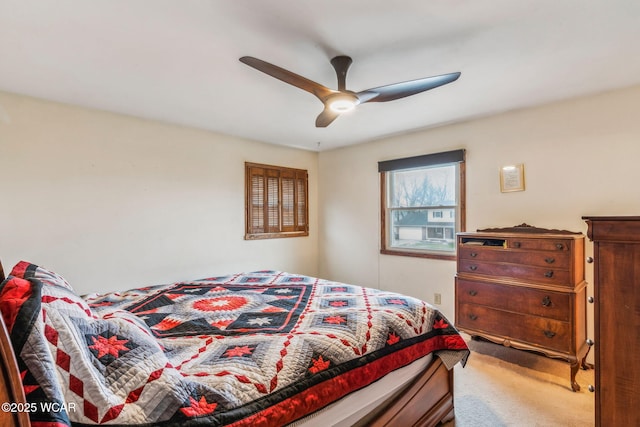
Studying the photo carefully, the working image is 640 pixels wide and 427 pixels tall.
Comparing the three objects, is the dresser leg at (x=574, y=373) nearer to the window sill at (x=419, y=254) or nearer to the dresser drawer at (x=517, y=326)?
the dresser drawer at (x=517, y=326)

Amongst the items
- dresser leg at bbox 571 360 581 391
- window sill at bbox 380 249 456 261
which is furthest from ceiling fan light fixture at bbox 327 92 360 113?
dresser leg at bbox 571 360 581 391

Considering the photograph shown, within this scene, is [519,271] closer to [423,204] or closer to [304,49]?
[423,204]

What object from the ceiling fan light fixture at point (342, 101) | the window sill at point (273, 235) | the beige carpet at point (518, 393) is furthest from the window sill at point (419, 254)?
the ceiling fan light fixture at point (342, 101)

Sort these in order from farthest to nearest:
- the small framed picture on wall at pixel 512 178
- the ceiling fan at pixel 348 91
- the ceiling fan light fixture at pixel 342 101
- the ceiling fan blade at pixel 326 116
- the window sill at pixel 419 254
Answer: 1. the window sill at pixel 419 254
2. the small framed picture on wall at pixel 512 178
3. the ceiling fan blade at pixel 326 116
4. the ceiling fan light fixture at pixel 342 101
5. the ceiling fan at pixel 348 91

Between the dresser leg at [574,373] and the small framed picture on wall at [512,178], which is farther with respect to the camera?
the small framed picture on wall at [512,178]

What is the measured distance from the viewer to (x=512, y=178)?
3180 mm

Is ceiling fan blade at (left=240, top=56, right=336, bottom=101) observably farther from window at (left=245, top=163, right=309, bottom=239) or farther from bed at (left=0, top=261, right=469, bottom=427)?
window at (left=245, top=163, right=309, bottom=239)

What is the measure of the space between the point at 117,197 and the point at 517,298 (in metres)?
3.78

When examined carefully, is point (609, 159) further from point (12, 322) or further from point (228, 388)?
point (12, 322)

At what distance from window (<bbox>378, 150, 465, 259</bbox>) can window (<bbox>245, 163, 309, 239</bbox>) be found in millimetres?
1240

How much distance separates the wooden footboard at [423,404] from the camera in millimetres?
1603

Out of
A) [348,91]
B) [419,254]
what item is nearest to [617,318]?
[348,91]

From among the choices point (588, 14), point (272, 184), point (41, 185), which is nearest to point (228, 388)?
point (588, 14)

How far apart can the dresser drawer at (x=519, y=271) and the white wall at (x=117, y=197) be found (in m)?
2.54
